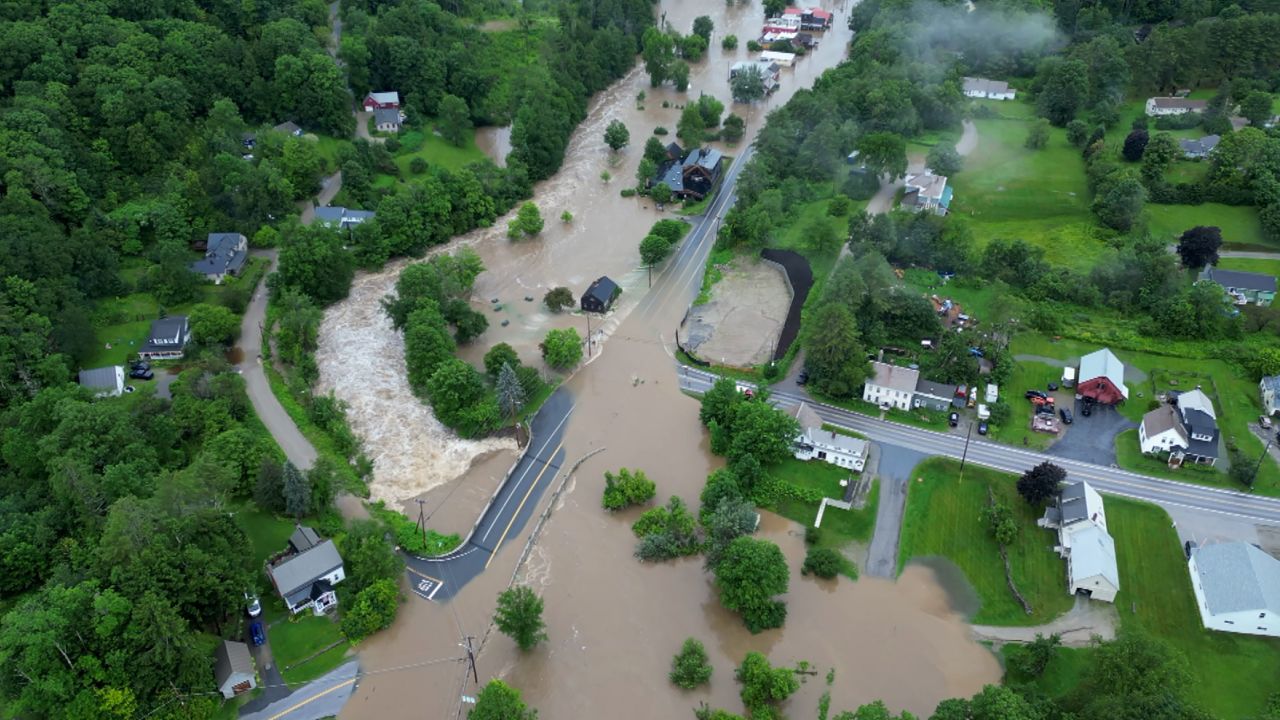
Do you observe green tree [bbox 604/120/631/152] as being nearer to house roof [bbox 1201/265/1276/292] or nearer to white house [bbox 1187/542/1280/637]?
house roof [bbox 1201/265/1276/292]

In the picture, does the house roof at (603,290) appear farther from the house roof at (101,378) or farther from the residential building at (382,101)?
the residential building at (382,101)

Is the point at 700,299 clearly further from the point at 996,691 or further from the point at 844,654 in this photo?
the point at 996,691

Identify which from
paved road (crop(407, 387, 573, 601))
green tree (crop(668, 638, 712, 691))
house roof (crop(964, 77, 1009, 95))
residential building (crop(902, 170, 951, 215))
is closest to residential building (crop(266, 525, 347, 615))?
paved road (crop(407, 387, 573, 601))

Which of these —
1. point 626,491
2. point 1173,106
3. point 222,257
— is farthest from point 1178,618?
point 222,257

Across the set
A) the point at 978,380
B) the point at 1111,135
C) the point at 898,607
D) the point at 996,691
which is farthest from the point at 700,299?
the point at 1111,135

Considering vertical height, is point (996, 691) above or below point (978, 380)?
above

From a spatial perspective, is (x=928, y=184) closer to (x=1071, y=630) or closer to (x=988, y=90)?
(x=988, y=90)

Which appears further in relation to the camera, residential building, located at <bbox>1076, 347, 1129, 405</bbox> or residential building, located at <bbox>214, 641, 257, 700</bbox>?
residential building, located at <bbox>1076, 347, 1129, 405</bbox>
